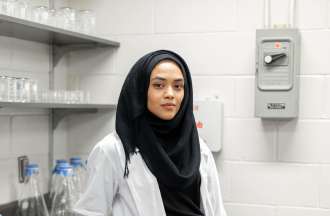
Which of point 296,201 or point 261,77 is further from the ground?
point 261,77

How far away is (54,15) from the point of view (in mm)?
2133

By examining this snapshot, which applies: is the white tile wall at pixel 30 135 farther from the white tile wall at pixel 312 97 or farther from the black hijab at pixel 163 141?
the white tile wall at pixel 312 97

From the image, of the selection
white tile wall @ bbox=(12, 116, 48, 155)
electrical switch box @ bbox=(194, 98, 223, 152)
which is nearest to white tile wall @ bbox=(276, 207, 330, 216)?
electrical switch box @ bbox=(194, 98, 223, 152)

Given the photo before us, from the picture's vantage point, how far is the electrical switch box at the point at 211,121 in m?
2.27

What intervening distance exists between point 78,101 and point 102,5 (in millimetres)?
600

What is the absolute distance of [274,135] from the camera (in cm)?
223

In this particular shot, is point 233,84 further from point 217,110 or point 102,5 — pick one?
point 102,5

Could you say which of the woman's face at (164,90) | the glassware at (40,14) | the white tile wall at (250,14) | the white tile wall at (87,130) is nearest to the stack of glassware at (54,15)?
the glassware at (40,14)

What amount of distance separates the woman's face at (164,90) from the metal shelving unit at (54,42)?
1.59ft

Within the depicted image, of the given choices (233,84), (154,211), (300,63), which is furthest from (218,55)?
(154,211)

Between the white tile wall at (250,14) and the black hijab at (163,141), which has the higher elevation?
the white tile wall at (250,14)

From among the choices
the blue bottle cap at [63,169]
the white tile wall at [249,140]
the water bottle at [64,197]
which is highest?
the white tile wall at [249,140]

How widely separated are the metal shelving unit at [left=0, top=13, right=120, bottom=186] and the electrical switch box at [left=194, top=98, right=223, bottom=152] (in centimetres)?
49

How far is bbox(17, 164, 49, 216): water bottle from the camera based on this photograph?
2.12 m
